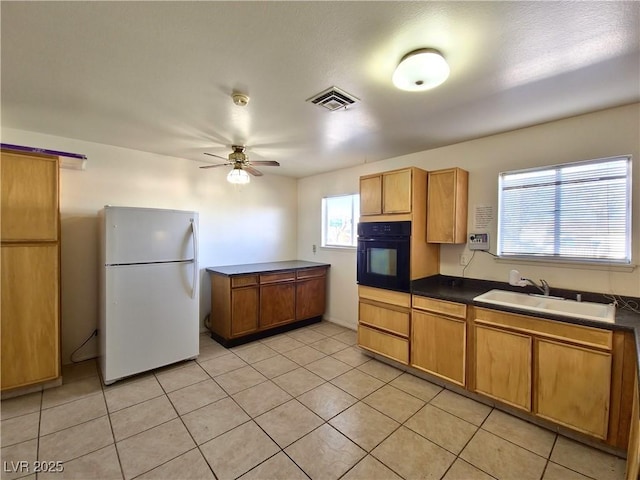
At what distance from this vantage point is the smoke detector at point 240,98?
6.44ft

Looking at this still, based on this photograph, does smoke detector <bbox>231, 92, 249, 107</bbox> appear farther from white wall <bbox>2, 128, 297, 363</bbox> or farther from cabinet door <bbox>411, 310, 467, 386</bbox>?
cabinet door <bbox>411, 310, 467, 386</bbox>

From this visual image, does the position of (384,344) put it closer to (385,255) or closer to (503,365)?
(385,255)

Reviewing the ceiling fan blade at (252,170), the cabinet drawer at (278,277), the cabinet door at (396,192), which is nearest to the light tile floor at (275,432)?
the cabinet drawer at (278,277)

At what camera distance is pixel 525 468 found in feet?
5.65

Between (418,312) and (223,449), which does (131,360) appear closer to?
(223,449)

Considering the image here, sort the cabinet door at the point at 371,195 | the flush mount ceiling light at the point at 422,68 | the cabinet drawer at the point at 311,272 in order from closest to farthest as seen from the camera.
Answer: the flush mount ceiling light at the point at 422,68, the cabinet door at the point at 371,195, the cabinet drawer at the point at 311,272

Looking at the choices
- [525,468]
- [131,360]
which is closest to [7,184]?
[131,360]

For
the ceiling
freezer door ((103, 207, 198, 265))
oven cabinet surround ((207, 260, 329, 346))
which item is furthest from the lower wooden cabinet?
the ceiling

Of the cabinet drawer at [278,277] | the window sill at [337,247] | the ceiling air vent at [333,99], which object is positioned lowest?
the cabinet drawer at [278,277]

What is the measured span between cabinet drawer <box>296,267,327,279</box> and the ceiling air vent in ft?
8.06

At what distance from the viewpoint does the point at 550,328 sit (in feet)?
6.51

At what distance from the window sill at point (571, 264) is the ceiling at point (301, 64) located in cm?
121

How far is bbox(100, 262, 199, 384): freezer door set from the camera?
2574 millimetres

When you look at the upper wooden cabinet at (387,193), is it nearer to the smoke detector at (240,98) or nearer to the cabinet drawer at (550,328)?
the cabinet drawer at (550,328)
